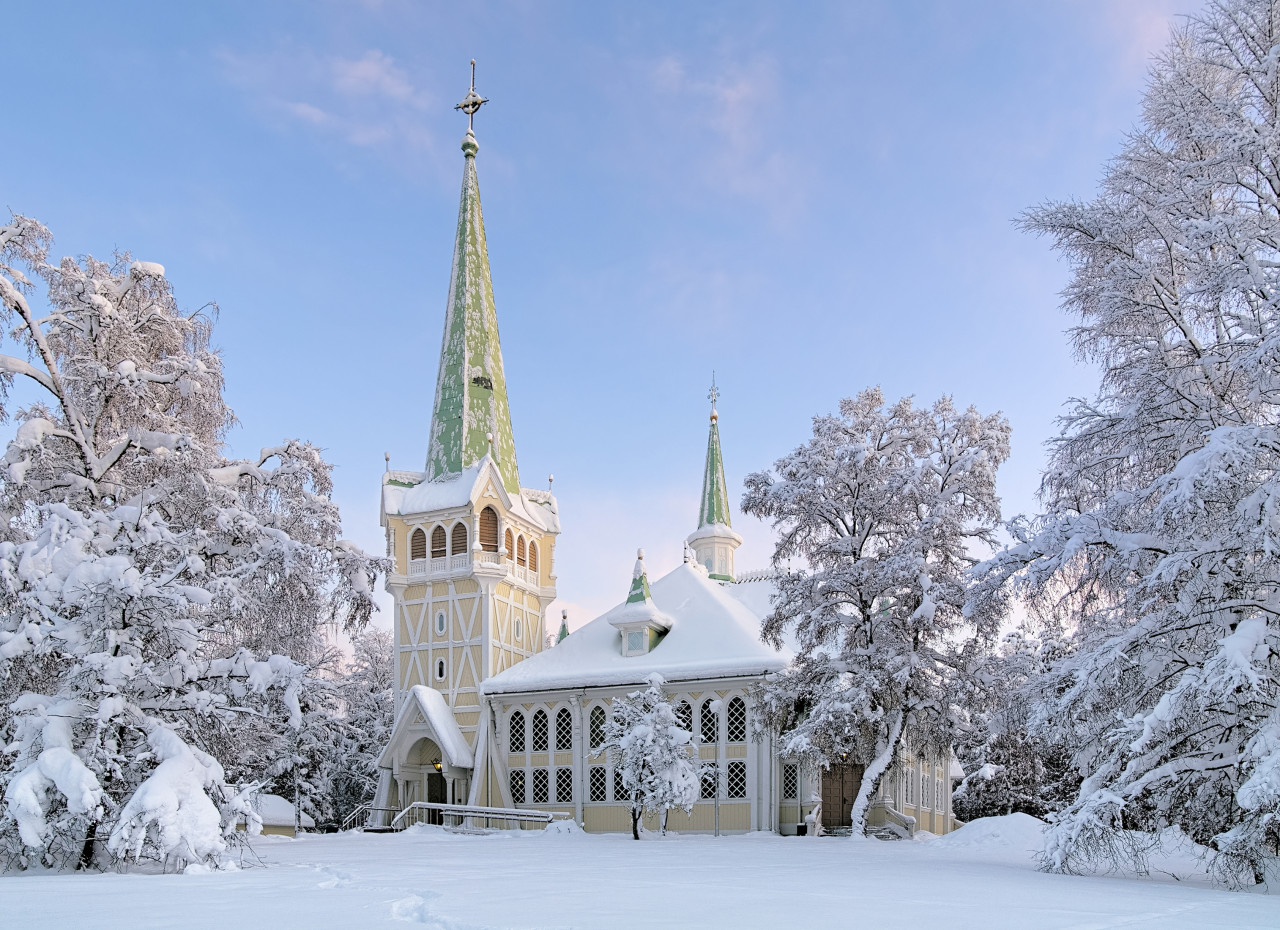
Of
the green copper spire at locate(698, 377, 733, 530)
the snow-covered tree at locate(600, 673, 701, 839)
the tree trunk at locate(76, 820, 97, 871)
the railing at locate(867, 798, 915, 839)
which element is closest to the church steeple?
the green copper spire at locate(698, 377, 733, 530)

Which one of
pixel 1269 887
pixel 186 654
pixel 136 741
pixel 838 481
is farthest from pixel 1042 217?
pixel 136 741

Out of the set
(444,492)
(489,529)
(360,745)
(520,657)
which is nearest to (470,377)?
(444,492)

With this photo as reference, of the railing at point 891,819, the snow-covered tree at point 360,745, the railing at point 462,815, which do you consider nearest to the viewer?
the railing at point 891,819

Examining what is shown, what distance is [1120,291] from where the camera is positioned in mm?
13805

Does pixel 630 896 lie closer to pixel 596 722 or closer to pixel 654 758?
pixel 654 758

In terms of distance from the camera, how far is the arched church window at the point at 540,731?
3306 cm

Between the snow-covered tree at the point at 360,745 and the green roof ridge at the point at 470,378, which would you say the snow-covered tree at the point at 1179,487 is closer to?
the green roof ridge at the point at 470,378

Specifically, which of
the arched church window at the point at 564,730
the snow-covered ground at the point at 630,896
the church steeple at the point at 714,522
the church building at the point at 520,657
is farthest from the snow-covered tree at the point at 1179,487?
the church steeple at the point at 714,522

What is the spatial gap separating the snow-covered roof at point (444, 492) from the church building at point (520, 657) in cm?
7

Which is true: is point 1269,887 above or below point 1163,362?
below

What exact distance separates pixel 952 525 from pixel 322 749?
83.9 feet

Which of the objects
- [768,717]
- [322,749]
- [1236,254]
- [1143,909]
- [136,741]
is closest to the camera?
[1143,909]

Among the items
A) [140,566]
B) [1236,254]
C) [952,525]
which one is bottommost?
[140,566]

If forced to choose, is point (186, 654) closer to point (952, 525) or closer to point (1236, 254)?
point (1236, 254)
